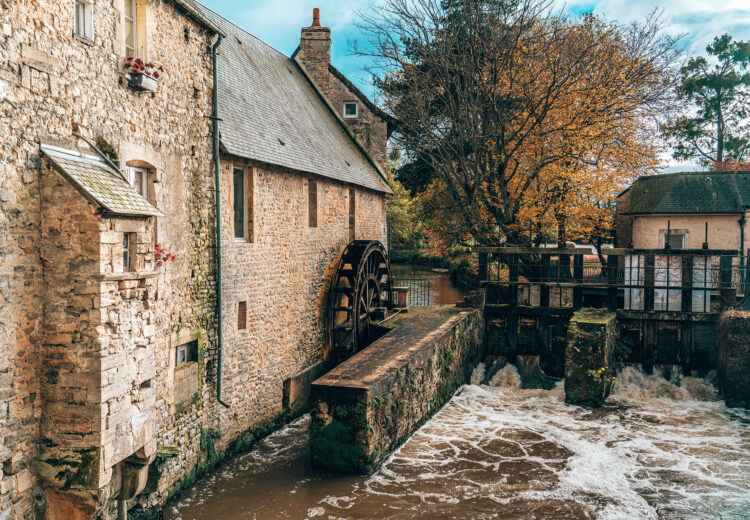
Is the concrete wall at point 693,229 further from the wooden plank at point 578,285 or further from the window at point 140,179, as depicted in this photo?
the window at point 140,179

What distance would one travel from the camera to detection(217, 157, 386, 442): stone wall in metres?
9.45

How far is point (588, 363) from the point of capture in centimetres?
1252

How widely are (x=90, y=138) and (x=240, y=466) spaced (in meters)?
5.49

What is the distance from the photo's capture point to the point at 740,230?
20.1 meters

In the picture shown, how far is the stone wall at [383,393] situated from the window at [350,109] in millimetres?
7605

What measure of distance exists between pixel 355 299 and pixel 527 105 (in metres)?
7.53

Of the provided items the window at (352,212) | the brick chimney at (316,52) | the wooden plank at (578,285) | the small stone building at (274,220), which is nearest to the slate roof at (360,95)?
the brick chimney at (316,52)

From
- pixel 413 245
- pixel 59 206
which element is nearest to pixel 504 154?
pixel 59 206

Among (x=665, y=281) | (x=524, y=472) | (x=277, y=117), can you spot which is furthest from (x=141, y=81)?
(x=665, y=281)

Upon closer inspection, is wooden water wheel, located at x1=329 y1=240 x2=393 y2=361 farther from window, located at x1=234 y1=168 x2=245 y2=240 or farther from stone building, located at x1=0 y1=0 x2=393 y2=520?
window, located at x1=234 y1=168 x2=245 y2=240

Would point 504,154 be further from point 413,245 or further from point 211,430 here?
point 413,245

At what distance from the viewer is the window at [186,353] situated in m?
8.03

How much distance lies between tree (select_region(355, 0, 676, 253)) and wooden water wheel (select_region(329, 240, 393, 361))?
3737mm

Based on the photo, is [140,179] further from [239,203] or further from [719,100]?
[719,100]
